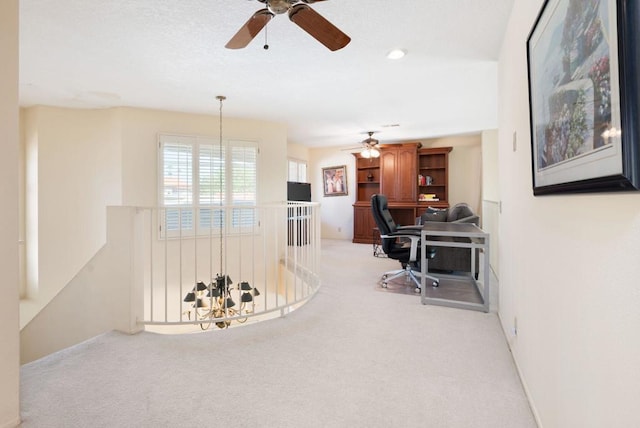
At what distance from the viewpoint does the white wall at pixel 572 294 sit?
0.81 meters

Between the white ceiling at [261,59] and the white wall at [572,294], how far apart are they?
0.71m

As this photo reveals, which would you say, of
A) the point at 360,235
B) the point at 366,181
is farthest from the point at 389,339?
the point at 366,181

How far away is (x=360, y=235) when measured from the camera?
7703 mm

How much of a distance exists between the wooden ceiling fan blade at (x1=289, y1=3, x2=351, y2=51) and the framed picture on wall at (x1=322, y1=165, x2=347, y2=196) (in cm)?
599

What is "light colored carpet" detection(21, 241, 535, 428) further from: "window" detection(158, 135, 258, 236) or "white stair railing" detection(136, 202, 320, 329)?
"window" detection(158, 135, 258, 236)

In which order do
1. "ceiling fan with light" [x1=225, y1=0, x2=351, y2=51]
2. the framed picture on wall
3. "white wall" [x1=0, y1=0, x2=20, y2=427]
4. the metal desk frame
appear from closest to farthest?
"white wall" [x1=0, y1=0, x2=20, y2=427] → "ceiling fan with light" [x1=225, y1=0, x2=351, y2=51] → the metal desk frame → the framed picture on wall

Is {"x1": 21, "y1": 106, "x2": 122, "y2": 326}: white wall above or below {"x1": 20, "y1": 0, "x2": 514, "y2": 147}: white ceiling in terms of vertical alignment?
below

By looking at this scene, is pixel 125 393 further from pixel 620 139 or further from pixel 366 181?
pixel 366 181

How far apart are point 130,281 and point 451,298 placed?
3.18m

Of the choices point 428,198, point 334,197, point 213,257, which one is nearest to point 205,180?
point 213,257

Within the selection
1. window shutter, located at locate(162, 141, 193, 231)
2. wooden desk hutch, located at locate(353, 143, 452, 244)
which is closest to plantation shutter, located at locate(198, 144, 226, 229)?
window shutter, located at locate(162, 141, 193, 231)

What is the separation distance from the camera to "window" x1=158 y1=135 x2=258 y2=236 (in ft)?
15.8

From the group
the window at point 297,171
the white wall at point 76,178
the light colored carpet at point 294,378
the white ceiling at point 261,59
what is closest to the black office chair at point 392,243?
the light colored carpet at point 294,378

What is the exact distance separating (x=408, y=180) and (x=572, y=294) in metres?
6.03
